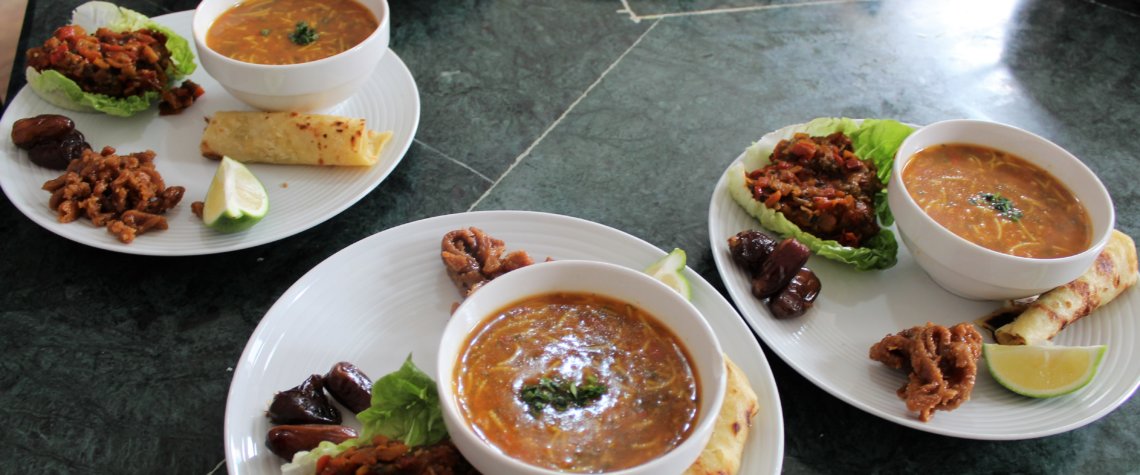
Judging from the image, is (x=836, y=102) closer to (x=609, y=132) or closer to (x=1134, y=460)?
(x=609, y=132)

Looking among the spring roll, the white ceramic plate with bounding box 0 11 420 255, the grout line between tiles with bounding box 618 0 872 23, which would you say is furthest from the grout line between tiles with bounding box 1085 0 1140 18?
the white ceramic plate with bounding box 0 11 420 255

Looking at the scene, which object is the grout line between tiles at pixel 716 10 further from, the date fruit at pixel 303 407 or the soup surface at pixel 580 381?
the date fruit at pixel 303 407

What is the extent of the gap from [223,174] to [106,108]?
0.81m

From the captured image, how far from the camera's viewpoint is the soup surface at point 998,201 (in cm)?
311

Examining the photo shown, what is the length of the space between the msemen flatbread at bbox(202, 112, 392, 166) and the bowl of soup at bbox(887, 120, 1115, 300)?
212 cm

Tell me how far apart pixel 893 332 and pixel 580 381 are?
4.51 ft

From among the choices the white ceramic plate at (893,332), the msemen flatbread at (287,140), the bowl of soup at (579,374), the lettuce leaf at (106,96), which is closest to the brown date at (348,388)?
the bowl of soup at (579,374)

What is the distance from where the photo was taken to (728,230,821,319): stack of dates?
119 inches

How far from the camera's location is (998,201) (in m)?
3.24

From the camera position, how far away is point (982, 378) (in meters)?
2.92

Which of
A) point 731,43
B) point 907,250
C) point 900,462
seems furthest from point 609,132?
point 900,462

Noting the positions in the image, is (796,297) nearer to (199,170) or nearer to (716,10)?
(199,170)

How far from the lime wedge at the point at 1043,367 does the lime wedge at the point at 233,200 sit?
8.67 feet

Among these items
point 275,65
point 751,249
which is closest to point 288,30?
point 275,65
